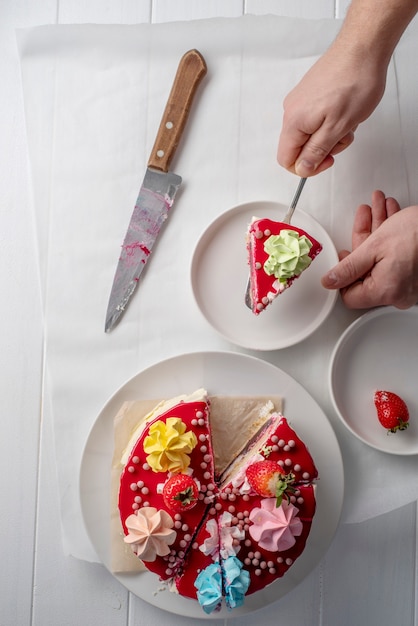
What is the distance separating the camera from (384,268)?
1.58 meters

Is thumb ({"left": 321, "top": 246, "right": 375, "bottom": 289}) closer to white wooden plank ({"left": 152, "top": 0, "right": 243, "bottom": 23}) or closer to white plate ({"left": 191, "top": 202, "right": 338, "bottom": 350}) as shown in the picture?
white plate ({"left": 191, "top": 202, "right": 338, "bottom": 350})

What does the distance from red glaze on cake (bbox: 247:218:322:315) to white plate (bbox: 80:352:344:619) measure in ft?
0.62

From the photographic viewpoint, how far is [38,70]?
1.82m

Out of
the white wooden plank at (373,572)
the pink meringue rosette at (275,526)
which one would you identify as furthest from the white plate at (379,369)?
the pink meringue rosette at (275,526)

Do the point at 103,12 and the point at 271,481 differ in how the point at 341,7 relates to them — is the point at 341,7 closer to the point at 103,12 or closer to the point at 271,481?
the point at 103,12

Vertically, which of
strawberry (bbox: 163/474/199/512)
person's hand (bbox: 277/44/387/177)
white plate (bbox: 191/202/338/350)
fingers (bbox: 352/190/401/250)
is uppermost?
person's hand (bbox: 277/44/387/177)

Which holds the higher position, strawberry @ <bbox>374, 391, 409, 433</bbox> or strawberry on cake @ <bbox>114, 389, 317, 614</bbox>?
strawberry @ <bbox>374, 391, 409, 433</bbox>

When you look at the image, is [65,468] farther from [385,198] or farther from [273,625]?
[385,198]

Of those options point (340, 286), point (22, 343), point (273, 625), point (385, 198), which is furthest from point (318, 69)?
point (273, 625)

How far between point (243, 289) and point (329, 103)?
52 centimetres

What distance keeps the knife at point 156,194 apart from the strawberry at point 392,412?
75 cm

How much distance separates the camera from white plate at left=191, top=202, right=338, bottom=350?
5.60 feet

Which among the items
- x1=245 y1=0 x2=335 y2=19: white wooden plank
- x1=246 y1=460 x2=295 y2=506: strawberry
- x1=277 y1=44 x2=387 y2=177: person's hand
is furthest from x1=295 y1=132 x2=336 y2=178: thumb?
x1=246 y1=460 x2=295 y2=506: strawberry

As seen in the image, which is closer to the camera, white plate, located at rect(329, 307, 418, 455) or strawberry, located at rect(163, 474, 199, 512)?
strawberry, located at rect(163, 474, 199, 512)
